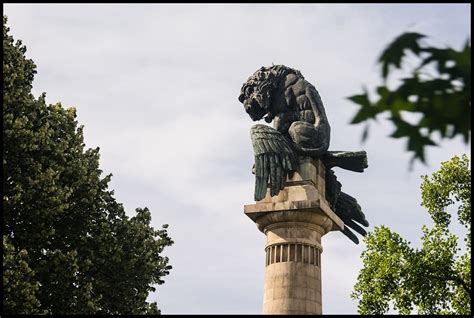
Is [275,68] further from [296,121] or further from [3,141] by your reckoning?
[3,141]

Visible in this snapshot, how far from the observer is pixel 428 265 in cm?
2992

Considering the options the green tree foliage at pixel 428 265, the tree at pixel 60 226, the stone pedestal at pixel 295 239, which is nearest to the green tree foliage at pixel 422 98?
the stone pedestal at pixel 295 239

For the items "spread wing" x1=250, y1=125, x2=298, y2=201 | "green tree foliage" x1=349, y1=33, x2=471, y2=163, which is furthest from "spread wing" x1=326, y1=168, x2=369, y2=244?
"green tree foliage" x1=349, y1=33, x2=471, y2=163

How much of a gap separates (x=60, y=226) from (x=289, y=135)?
7.26 meters

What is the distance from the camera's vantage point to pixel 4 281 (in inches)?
723

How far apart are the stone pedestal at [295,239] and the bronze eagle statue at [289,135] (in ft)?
1.15

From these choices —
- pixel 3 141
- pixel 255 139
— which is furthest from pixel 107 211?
pixel 255 139

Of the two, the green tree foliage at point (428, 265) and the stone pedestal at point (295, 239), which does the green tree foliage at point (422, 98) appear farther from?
the green tree foliage at point (428, 265)

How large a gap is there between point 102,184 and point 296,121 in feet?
24.0

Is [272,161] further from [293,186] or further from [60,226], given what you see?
[60,226]

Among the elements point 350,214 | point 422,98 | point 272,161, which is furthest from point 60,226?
point 422,98

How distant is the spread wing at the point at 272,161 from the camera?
1825cm

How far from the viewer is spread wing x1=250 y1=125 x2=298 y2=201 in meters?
18.2

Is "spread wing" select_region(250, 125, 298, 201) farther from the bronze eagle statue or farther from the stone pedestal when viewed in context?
the stone pedestal
